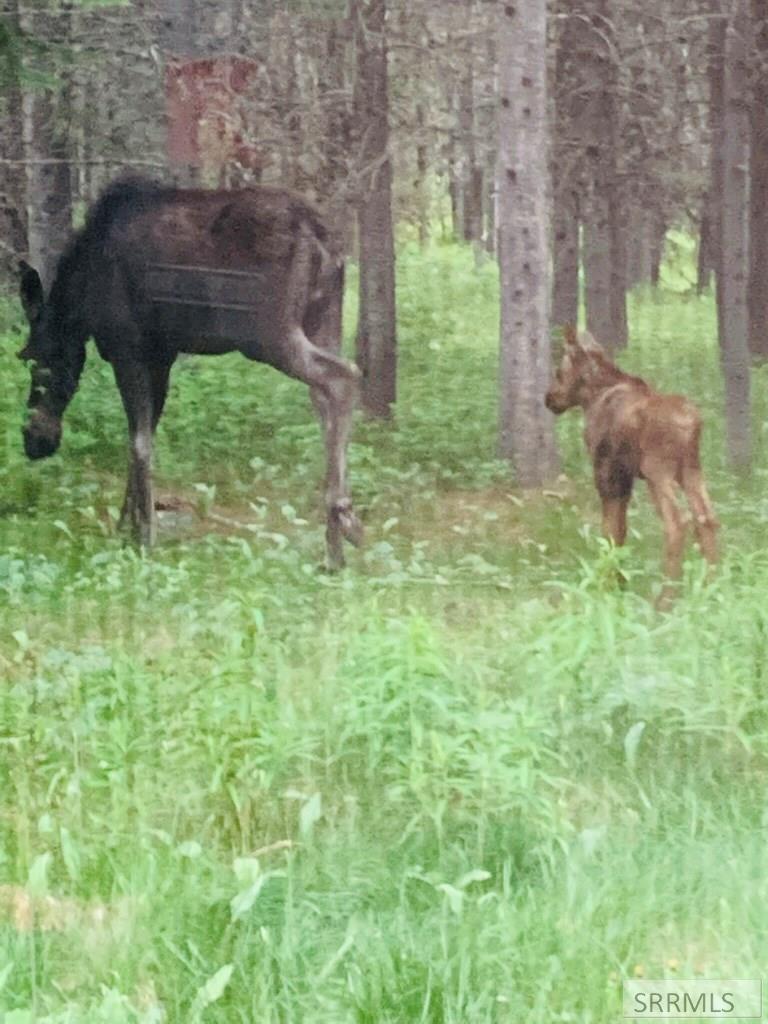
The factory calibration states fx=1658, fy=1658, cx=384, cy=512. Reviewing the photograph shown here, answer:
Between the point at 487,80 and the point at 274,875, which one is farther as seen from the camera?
the point at 487,80

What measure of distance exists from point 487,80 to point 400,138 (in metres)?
0.34

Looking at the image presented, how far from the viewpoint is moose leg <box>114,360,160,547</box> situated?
5.52m

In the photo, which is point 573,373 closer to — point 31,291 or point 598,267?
point 598,267

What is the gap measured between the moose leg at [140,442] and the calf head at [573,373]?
1298mm

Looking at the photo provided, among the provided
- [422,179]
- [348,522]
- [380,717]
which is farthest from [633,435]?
[380,717]

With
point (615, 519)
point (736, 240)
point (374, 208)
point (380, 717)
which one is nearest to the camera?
point (380, 717)

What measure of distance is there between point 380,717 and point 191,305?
1841 millimetres

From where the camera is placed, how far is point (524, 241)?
5.50 meters

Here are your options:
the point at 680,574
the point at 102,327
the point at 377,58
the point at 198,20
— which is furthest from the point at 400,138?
the point at 680,574

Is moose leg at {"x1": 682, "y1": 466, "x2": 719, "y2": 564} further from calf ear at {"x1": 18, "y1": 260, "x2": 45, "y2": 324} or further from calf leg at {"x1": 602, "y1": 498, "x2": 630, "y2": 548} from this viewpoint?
calf ear at {"x1": 18, "y1": 260, "x2": 45, "y2": 324}

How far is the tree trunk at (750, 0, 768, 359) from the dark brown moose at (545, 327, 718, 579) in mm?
494

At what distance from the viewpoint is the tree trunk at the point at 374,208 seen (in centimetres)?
541

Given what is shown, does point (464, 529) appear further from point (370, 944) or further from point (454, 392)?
point (370, 944)

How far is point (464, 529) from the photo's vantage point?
5.36m
